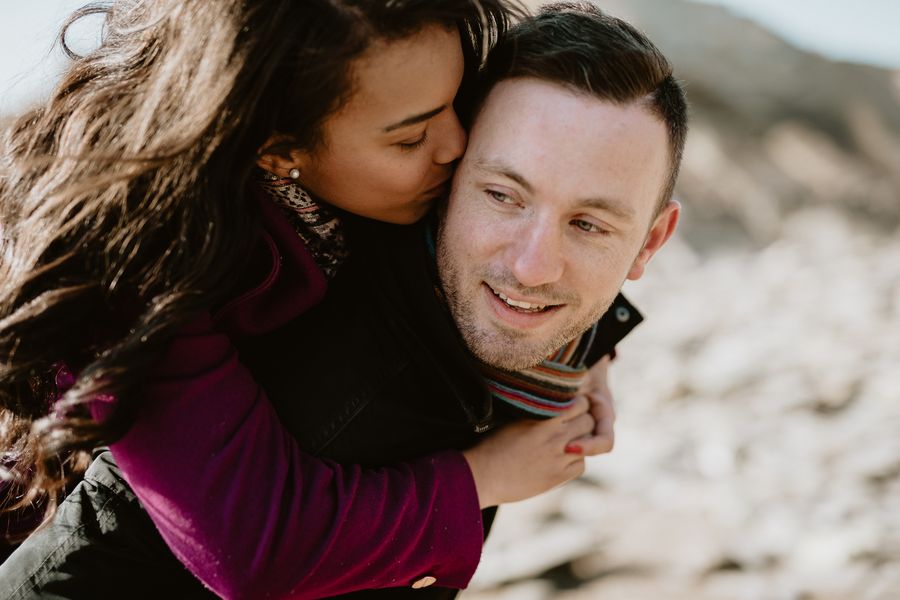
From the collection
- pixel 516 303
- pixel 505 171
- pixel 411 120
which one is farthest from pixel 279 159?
pixel 516 303

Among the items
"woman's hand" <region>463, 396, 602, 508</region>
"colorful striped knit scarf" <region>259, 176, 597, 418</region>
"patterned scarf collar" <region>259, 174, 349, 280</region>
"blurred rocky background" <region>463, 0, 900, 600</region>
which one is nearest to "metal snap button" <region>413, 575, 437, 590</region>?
"woman's hand" <region>463, 396, 602, 508</region>

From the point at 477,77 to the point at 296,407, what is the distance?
2.70ft

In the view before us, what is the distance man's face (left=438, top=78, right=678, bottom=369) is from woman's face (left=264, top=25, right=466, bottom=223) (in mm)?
93

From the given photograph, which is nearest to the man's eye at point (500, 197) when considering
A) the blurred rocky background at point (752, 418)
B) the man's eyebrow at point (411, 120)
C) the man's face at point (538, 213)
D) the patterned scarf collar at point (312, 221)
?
the man's face at point (538, 213)

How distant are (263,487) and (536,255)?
707mm

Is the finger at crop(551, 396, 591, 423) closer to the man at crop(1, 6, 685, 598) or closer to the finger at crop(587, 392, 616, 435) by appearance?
the finger at crop(587, 392, 616, 435)

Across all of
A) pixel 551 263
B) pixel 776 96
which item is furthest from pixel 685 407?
pixel 776 96

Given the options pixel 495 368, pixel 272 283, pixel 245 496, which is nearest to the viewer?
pixel 245 496

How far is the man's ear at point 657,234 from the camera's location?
2.25 m

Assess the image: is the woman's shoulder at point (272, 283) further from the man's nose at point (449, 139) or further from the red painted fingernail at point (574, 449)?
the red painted fingernail at point (574, 449)

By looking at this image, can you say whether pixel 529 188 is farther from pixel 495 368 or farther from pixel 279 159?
pixel 279 159

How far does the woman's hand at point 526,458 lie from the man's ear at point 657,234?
0.37 metres

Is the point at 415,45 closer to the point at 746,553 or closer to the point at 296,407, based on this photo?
the point at 296,407

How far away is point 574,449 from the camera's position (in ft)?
7.23
